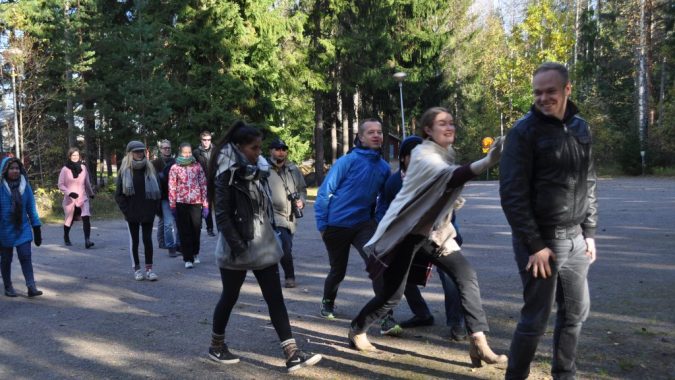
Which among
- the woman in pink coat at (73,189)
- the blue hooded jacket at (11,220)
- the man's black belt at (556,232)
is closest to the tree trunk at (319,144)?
the woman in pink coat at (73,189)

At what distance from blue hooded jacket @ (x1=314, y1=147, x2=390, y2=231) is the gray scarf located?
12.3 ft

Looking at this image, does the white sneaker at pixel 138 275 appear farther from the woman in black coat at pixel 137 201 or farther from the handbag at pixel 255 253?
the handbag at pixel 255 253

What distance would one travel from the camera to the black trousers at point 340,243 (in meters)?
5.93

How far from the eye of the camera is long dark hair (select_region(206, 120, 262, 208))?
4.82m

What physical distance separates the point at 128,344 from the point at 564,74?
14.2 ft

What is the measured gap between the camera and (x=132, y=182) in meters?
8.80

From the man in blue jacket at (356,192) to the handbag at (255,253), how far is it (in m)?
1.23

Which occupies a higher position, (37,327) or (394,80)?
(394,80)

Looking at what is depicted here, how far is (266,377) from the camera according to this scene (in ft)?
15.1

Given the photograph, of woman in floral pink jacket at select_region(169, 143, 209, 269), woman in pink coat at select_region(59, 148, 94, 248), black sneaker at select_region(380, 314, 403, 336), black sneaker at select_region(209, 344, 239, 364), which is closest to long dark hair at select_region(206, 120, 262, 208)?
black sneaker at select_region(209, 344, 239, 364)

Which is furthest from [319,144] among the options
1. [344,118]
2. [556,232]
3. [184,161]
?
[556,232]

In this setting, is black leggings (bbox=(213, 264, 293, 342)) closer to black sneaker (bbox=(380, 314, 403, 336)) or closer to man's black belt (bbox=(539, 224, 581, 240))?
black sneaker (bbox=(380, 314, 403, 336))

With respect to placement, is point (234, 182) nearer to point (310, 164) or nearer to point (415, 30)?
point (415, 30)

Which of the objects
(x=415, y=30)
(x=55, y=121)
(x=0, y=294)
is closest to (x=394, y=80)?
(x=415, y=30)
